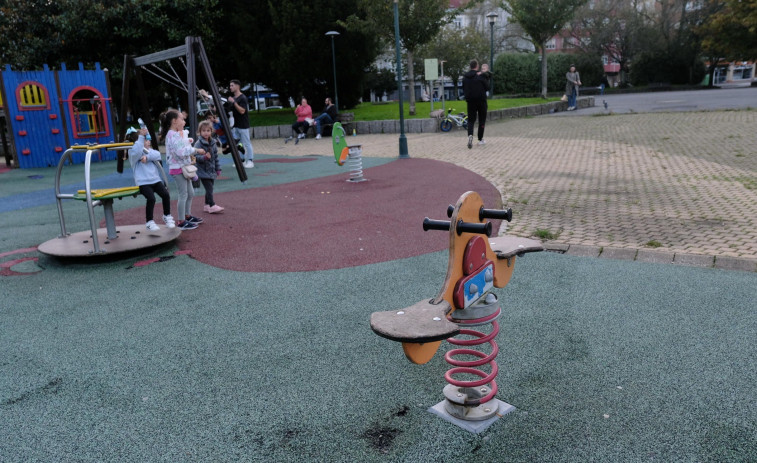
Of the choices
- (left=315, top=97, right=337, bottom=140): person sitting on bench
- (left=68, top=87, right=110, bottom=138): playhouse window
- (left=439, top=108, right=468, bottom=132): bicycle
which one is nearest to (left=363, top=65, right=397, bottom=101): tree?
(left=315, top=97, right=337, bottom=140): person sitting on bench

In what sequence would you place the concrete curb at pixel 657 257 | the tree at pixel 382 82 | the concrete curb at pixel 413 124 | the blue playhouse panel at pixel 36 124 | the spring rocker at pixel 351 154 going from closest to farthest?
the concrete curb at pixel 657 257 < the spring rocker at pixel 351 154 < the blue playhouse panel at pixel 36 124 < the concrete curb at pixel 413 124 < the tree at pixel 382 82

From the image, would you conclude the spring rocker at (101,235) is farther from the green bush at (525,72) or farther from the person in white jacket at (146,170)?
the green bush at (525,72)

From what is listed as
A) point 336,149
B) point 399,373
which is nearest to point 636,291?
point 399,373

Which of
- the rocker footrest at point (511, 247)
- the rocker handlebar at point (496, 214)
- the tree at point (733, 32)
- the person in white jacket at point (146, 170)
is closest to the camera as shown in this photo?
the rocker handlebar at point (496, 214)

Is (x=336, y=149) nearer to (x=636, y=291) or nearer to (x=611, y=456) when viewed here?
(x=636, y=291)

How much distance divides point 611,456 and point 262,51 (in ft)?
82.6

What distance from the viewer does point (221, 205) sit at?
9.34m

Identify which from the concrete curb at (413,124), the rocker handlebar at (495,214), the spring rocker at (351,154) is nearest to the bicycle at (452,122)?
the concrete curb at (413,124)

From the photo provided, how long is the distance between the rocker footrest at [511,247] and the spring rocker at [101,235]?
4297 millimetres

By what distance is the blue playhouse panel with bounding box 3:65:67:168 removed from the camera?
639 inches

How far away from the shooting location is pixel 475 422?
9.49 feet

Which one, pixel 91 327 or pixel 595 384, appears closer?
pixel 595 384

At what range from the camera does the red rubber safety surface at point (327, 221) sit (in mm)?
6102

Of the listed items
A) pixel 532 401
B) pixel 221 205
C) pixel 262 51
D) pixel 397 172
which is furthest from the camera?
pixel 262 51
